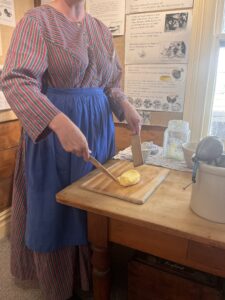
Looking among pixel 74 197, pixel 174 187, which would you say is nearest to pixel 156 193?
pixel 174 187

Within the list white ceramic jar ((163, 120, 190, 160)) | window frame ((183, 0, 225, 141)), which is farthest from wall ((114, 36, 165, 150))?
white ceramic jar ((163, 120, 190, 160))

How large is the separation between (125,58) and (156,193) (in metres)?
1.09

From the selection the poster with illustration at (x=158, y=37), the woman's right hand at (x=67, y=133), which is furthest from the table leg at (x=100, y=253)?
the poster with illustration at (x=158, y=37)

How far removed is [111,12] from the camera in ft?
5.47

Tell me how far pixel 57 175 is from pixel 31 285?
80cm

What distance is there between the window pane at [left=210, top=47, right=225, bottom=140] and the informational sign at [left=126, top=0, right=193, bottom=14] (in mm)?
344

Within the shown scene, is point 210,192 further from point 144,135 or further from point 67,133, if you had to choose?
point 144,135

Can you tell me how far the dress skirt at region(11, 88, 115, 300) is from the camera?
3.27ft

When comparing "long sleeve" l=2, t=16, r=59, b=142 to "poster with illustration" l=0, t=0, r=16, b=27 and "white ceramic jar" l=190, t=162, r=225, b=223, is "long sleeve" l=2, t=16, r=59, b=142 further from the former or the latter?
"poster with illustration" l=0, t=0, r=16, b=27

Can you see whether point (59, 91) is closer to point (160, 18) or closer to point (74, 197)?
point (74, 197)

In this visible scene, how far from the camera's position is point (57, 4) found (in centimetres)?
97

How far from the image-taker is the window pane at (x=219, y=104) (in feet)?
4.94

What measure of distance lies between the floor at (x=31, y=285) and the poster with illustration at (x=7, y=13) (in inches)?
57.9

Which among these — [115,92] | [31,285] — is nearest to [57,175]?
[115,92]
